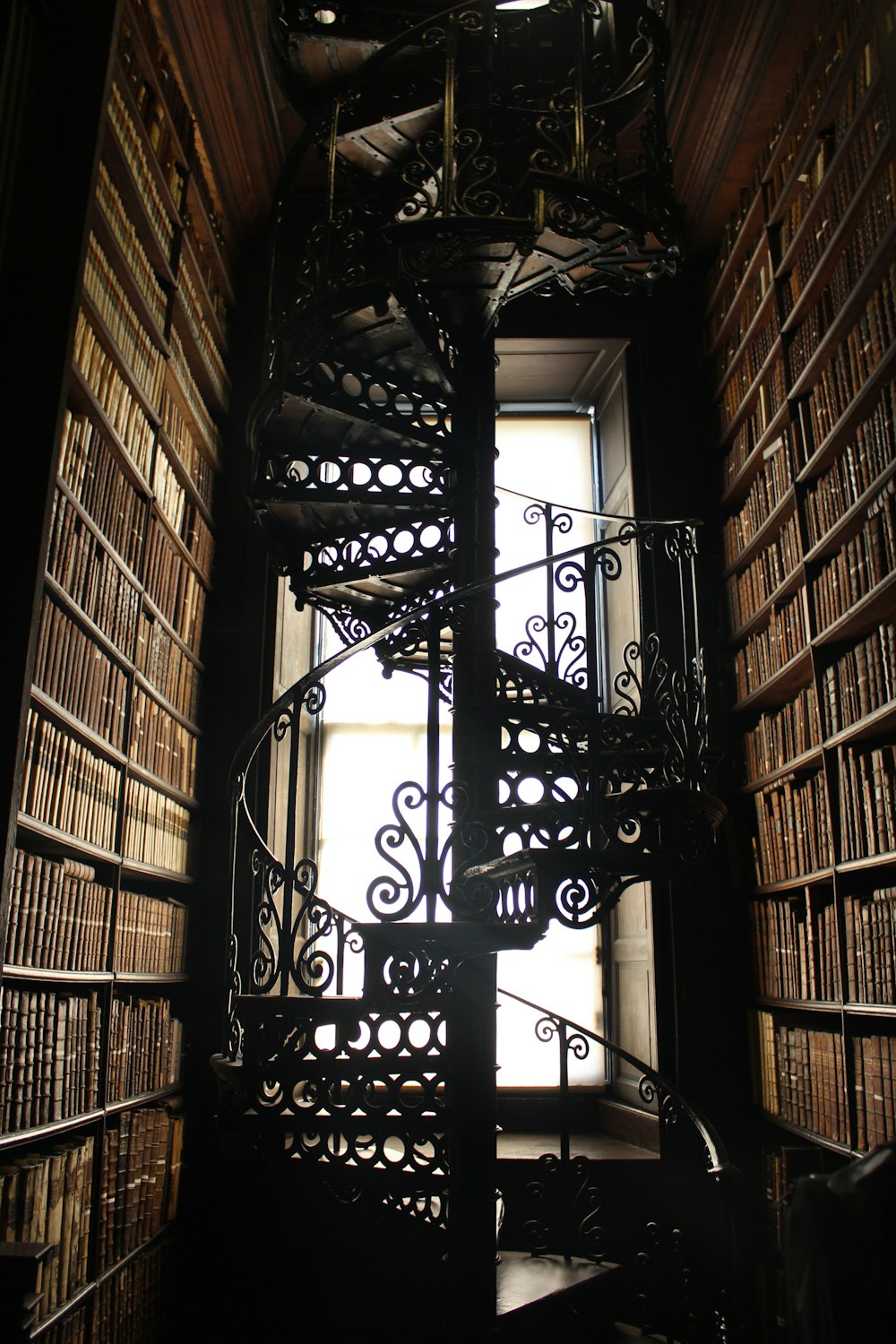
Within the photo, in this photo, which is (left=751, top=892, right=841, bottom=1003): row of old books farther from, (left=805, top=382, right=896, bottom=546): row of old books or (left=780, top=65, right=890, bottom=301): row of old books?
(left=780, top=65, right=890, bottom=301): row of old books

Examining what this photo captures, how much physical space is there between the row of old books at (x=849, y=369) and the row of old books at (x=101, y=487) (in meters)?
2.22

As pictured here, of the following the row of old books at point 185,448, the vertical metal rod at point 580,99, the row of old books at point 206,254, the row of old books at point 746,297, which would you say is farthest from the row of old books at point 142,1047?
the row of old books at point 746,297

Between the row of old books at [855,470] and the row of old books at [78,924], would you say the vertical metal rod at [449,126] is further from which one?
the row of old books at [78,924]

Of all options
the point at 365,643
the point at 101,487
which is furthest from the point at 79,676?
the point at 365,643

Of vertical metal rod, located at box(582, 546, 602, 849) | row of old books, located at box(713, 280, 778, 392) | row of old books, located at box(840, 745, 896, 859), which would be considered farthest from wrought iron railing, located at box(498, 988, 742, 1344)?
row of old books, located at box(713, 280, 778, 392)

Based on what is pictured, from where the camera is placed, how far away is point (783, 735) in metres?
3.81

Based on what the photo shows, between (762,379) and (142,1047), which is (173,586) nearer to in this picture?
(142,1047)

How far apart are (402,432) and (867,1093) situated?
247 centimetres

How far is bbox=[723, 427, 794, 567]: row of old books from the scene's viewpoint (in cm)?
383

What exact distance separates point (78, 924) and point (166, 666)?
1.20 meters

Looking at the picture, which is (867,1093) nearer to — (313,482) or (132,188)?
(313,482)

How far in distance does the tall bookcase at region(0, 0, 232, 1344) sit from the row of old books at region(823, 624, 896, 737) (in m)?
2.21

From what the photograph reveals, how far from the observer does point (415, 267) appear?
3.25 metres

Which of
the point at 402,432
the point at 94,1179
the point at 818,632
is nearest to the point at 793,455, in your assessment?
the point at 818,632
